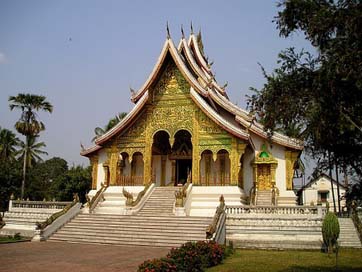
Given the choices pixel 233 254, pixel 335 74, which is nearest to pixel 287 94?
pixel 335 74

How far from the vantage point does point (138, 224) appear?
50.2 feet

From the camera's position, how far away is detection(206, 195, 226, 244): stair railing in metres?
12.9

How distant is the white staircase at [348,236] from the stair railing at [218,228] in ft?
13.4

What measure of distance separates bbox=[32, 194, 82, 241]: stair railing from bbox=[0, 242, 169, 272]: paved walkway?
1752 mm

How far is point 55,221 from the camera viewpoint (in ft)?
52.8

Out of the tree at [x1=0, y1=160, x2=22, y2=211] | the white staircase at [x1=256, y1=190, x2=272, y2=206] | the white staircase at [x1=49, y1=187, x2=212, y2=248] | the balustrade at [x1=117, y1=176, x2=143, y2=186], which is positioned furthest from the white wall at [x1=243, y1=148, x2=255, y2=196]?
the tree at [x1=0, y1=160, x2=22, y2=211]

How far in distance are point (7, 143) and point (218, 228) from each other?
2917 cm

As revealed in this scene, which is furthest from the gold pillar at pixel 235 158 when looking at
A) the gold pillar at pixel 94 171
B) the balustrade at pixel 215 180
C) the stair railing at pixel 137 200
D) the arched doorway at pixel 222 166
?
the gold pillar at pixel 94 171

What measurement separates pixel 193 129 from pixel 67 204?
6993 millimetres

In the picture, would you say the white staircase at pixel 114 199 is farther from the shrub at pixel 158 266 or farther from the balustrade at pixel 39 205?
the shrub at pixel 158 266

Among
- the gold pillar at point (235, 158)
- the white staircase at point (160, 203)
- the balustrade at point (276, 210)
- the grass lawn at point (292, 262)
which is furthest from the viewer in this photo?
the gold pillar at point (235, 158)

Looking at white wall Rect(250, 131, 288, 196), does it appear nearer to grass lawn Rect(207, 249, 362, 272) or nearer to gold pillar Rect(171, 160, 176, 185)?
gold pillar Rect(171, 160, 176, 185)

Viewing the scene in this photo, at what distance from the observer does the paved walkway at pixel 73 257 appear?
8861 mm

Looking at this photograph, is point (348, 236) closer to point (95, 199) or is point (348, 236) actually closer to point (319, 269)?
point (319, 269)
